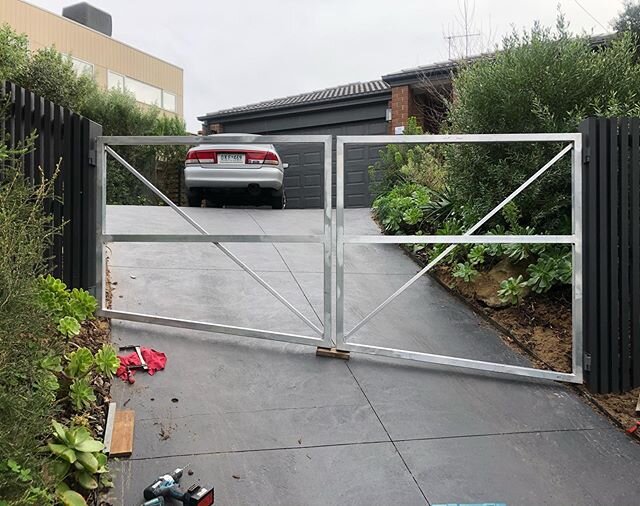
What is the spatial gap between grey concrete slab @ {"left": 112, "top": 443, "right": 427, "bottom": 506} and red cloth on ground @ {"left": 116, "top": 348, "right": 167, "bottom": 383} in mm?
930

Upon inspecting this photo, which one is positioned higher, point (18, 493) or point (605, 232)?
point (605, 232)

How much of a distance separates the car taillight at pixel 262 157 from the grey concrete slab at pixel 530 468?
7529mm

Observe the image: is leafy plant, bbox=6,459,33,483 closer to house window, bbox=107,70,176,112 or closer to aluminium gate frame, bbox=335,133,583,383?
aluminium gate frame, bbox=335,133,583,383

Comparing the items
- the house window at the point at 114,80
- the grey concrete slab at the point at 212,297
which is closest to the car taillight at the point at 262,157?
the grey concrete slab at the point at 212,297

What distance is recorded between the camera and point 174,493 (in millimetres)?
2549

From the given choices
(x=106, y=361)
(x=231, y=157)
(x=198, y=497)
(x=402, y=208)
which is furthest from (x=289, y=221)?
(x=198, y=497)

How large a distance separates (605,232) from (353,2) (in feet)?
36.1

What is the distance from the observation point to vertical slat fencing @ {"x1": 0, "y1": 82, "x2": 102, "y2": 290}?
143 inches

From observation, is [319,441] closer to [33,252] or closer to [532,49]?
[33,252]

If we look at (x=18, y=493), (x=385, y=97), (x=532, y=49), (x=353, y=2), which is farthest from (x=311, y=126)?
(x=18, y=493)

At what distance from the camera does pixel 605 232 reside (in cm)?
386

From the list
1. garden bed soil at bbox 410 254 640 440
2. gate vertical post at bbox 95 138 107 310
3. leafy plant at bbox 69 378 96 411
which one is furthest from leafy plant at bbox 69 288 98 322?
garden bed soil at bbox 410 254 640 440

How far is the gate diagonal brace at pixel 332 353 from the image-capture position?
4.25 metres

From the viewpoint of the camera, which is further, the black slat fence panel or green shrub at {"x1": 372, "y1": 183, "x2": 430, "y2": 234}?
green shrub at {"x1": 372, "y1": 183, "x2": 430, "y2": 234}
